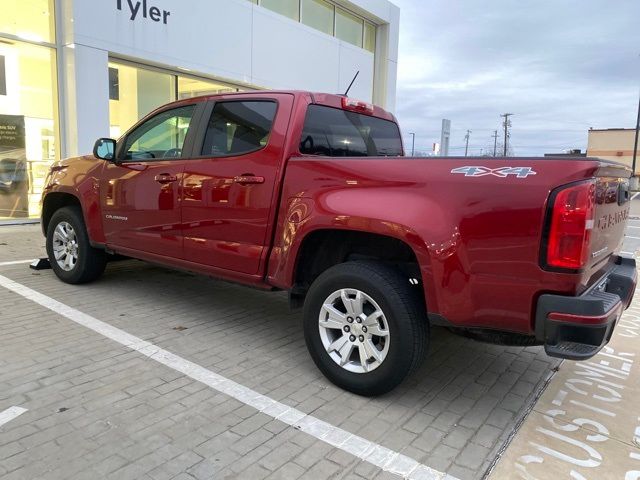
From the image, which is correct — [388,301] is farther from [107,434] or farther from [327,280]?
[107,434]

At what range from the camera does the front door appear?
14.1 ft

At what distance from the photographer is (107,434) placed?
2670 mm

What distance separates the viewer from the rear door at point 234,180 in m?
3.65

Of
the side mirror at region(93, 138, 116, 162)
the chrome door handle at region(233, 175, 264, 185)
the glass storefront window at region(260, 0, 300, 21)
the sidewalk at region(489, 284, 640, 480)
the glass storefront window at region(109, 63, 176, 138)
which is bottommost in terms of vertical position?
the sidewalk at region(489, 284, 640, 480)

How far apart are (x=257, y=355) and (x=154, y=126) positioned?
241 cm

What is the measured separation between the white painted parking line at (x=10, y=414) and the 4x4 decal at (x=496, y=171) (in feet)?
9.02

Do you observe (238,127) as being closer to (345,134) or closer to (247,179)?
(247,179)

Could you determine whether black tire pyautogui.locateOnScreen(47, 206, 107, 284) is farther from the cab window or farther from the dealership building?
the dealership building

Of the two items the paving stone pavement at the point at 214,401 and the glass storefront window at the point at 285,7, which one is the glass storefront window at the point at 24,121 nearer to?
the glass storefront window at the point at 285,7

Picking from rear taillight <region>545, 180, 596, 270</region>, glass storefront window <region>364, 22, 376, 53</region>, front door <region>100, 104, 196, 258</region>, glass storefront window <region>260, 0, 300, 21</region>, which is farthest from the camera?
glass storefront window <region>364, 22, 376, 53</region>

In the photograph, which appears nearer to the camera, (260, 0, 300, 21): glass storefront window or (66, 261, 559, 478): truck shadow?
(66, 261, 559, 478): truck shadow

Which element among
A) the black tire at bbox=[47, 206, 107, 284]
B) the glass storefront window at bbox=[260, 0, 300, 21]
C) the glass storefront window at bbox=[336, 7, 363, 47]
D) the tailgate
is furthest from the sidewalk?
the glass storefront window at bbox=[336, 7, 363, 47]

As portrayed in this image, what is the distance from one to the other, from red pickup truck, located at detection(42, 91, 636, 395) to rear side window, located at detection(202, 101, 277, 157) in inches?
Result: 0.5

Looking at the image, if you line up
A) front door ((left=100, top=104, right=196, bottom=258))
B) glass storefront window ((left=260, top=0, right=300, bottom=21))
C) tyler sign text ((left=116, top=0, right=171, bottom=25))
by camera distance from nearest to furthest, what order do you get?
front door ((left=100, top=104, right=196, bottom=258)) → tyler sign text ((left=116, top=0, right=171, bottom=25)) → glass storefront window ((left=260, top=0, right=300, bottom=21))
